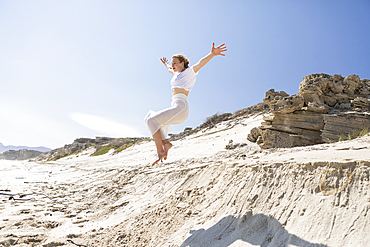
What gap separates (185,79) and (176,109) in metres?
0.54

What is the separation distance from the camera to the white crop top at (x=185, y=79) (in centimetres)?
331

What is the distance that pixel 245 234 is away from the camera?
7.39 ft

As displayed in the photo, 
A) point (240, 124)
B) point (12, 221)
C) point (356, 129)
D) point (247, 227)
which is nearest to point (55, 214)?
point (12, 221)

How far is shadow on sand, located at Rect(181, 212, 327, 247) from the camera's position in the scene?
79.9 inches

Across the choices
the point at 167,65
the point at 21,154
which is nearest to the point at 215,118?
the point at 167,65

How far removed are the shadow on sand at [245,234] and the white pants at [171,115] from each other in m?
1.55

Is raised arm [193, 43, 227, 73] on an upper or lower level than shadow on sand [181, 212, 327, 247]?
upper

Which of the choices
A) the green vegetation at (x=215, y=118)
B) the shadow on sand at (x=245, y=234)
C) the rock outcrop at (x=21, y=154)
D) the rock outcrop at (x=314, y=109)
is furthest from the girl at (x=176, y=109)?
the rock outcrop at (x=21, y=154)

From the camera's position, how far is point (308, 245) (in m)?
1.85

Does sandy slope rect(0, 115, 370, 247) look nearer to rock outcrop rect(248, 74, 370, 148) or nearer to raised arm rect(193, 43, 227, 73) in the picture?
raised arm rect(193, 43, 227, 73)

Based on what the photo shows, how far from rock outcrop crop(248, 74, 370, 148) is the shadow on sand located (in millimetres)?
6259

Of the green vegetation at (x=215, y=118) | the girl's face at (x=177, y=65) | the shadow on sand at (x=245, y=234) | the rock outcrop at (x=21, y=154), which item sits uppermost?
the green vegetation at (x=215, y=118)

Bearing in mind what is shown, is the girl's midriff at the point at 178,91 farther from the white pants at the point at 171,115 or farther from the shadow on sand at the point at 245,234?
the shadow on sand at the point at 245,234

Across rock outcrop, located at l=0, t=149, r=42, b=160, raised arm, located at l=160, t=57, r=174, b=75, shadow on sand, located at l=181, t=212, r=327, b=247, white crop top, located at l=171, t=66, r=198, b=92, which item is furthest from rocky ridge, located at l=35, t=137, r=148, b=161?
shadow on sand, located at l=181, t=212, r=327, b=247
